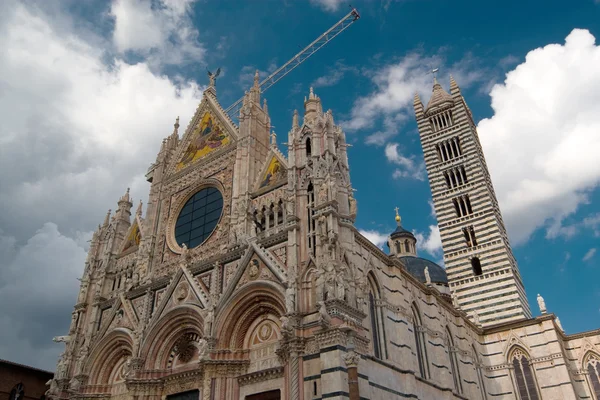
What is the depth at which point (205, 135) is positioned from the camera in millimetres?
25578

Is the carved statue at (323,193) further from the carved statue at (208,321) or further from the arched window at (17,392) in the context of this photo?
the arched window at (17,392)

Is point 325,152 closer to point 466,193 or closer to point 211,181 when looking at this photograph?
point 211,181

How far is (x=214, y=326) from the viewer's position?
56.5 ft

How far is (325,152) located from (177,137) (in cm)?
1238

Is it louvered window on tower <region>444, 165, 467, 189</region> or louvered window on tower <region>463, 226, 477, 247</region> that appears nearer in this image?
louvered window on tower <region>463, 226, 477, 247</region>

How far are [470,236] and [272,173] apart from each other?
65.0 feet

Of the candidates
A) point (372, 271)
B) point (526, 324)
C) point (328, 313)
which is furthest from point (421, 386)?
point (526, 324)

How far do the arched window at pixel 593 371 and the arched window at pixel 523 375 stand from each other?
342 cm

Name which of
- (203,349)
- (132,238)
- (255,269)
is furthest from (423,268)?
(203,349)

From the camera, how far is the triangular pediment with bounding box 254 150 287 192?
793 inches

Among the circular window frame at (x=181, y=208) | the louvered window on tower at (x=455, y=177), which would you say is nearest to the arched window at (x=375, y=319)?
the circular window frame at (x=181, y=208)

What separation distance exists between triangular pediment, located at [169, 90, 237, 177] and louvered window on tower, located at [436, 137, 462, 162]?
20595 mm

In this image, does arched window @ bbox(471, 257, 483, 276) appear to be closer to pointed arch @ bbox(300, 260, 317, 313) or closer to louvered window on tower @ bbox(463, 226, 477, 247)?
louvered window on tower @ bbox(463, 226, 477, 247)

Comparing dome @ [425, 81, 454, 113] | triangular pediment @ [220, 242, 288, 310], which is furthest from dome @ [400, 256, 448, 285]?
triangular pediment @ [220, 242, 288, 310]
